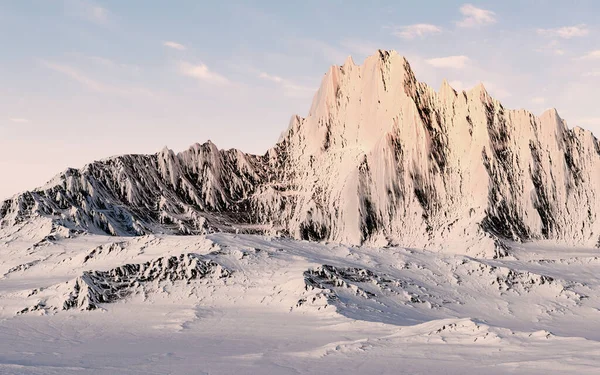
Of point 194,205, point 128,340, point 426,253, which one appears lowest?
point 128,340

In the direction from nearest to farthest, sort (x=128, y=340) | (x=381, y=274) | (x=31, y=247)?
(x=128, y=340) → (x=381, y=274) → (x=31, y=247)

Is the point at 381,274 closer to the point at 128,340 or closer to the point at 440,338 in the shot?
the point at 440,338

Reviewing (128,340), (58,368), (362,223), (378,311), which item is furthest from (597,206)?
(58,368)

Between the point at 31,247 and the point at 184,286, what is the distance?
48.3m

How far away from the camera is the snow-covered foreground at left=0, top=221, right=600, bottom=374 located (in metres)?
50.1

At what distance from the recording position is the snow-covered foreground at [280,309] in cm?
5012

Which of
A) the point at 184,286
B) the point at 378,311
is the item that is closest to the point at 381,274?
the point at 378,311

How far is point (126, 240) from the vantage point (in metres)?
102

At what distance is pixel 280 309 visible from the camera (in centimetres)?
7906

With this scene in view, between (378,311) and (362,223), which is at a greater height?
(362,223)

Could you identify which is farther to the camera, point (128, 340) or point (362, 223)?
point (362, 223)

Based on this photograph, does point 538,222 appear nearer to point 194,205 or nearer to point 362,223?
point 362,223

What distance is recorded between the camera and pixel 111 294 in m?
83.0

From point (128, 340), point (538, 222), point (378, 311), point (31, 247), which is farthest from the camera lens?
point (538, 222)
